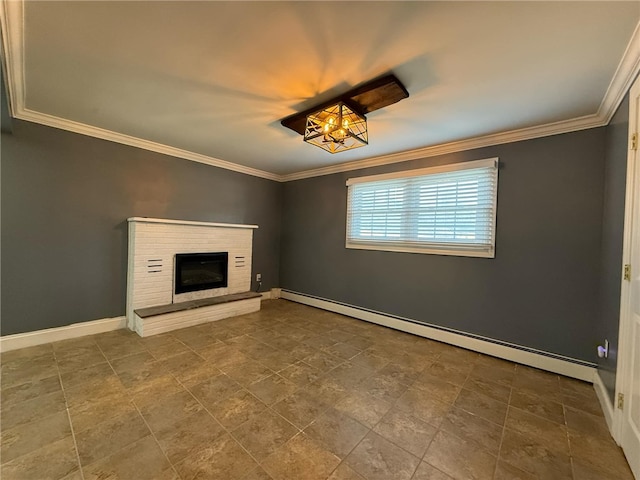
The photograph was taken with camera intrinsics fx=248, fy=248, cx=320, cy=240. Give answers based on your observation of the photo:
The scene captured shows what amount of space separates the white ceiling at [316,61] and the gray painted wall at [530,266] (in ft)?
0.98

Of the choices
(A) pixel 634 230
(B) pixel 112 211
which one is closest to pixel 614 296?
(A) pixel 634 230

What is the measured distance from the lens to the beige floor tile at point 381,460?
53.6 inches

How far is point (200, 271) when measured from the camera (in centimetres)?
397

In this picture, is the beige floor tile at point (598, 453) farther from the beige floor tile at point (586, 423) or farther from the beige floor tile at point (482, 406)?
the beige floor tile at point (482, 406)

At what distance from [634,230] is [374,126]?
2.18 metres

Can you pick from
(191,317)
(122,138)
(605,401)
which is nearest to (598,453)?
(605,401)

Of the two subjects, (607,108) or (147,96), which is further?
(147,96)

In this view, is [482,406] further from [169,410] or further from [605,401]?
[169,410]

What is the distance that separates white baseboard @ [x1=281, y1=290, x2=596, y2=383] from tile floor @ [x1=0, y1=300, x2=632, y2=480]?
12 cm

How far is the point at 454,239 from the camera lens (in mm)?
3152

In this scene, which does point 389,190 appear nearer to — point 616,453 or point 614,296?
point 614,296


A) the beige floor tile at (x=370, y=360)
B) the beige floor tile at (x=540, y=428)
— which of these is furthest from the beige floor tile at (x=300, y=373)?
the beige floor tile at (x=540, y=428)

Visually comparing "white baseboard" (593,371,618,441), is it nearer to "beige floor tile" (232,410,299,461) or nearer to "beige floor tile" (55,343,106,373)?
"beige floor tile" (232,410,299,461)

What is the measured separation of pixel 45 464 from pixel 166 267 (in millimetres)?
2447
